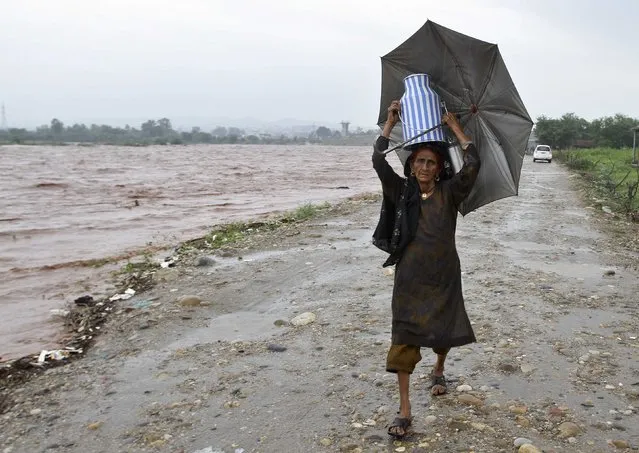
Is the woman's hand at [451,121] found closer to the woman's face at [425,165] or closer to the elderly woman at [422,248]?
the elderly woman at [422,248]

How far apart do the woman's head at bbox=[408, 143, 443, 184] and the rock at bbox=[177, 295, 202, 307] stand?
3.42 m

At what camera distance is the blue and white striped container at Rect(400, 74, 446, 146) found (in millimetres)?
3076

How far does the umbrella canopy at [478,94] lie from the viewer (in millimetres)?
3090

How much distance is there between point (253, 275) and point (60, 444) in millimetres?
3679

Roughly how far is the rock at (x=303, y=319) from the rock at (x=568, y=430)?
8.11ft

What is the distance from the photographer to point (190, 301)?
19.4 feet

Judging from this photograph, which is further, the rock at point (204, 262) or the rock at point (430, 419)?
the rock at point (204, 262)

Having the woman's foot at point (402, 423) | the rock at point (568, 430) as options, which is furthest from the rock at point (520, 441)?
the woman's foot at point (402, 423)

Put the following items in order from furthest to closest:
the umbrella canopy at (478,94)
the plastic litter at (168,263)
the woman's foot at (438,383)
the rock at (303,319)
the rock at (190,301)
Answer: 1. the plastic litter at (168,263)
2. the rock at (190,301)
3. the rock at (303,319)
4. the woman's foot at (438,383)
5. the umbrella canopy at (478,94)

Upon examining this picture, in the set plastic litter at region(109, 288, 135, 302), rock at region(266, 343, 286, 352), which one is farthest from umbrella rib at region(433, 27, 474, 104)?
plastic litter at region(109, 288, 135, 302)

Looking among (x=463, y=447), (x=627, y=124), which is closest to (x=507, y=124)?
(x=463, y=447)

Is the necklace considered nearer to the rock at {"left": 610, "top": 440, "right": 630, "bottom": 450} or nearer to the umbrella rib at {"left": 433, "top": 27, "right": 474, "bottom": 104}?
the umbrella rib at {"left": 433, "top": 27, "right": 474, "bottom": 104}

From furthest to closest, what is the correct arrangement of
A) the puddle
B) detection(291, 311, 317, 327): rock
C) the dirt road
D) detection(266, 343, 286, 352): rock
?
1. detection(291, 311, 317, 327): rock
2. the puddle
3. detection(266, 343, 286, 352): rock
4. the dirt road

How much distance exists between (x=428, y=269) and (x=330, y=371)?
1382mm
